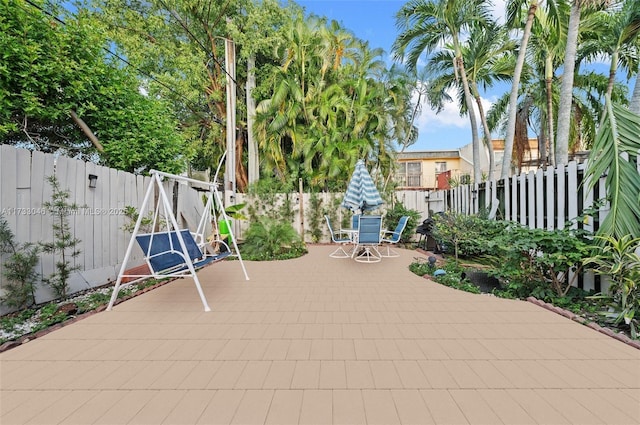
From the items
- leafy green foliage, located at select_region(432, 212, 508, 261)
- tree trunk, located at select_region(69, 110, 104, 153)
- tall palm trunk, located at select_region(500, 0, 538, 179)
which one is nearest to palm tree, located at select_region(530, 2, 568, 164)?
tall palm trunk, located at select_region(500, 0, 538, 179)

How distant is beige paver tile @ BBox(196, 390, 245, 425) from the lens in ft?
5.73

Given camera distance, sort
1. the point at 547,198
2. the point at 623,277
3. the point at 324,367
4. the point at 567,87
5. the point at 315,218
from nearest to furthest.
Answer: the point at 324,367 < the point at 623,277 < the point at 547,198 < the point at 567,87 < the point at 315,218


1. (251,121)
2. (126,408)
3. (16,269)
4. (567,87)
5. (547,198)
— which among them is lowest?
(126,408)

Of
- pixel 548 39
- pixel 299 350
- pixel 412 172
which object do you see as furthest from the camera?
pixel 412 172

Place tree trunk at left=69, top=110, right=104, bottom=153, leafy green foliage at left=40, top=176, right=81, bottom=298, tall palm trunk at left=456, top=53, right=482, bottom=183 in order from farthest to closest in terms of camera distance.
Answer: tall palm trunk at left=456, top=53, right=482, bottom=183 < tree trunk at left=69, top=110, right=104, bottom=153 < leafy green foliage at left=40, top=176, right=81, bottom=298

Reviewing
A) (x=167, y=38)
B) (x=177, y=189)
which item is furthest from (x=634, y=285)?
(x=167, y=38)

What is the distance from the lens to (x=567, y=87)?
5879 mm

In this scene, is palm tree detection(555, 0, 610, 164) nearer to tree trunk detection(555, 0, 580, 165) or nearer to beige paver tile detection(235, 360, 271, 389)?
tree trunk detection(555, 0, 580, 165)

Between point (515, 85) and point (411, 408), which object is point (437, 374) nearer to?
point (411, 408)

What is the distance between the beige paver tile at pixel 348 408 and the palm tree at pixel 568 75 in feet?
20.4

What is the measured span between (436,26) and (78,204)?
10649 mm

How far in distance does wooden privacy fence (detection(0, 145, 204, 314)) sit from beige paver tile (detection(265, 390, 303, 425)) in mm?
3157

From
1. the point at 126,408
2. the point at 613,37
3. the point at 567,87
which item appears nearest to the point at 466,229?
the point at 567,87

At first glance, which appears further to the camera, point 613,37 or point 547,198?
point 613,37
